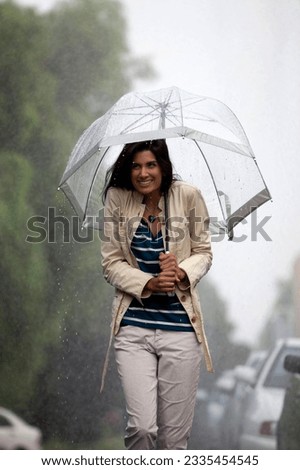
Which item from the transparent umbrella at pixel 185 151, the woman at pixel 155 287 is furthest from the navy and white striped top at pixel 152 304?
the transparent umbrella at pixel 185 151

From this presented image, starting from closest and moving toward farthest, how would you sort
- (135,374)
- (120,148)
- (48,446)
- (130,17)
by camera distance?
(135,374), (120,148), (48,446), (130,17)

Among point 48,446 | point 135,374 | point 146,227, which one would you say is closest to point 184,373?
point 135,374

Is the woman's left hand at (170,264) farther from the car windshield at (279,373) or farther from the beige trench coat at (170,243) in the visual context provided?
the car windshield at (279,373)

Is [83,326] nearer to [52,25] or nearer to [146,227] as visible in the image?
[52,25]

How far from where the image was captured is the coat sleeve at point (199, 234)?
3.66m

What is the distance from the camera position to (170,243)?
362 centimetres

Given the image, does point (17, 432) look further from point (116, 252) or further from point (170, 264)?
point (170, 264)

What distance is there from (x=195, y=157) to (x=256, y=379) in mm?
1961

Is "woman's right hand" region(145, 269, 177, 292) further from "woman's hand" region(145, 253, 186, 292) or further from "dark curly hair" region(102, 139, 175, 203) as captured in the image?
"dark curly hair" region(102, 139, 175, 203)

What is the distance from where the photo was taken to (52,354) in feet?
18.5

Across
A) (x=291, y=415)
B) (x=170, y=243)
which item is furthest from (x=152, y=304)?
(x=291, y=415)

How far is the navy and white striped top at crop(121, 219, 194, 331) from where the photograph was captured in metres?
3.55

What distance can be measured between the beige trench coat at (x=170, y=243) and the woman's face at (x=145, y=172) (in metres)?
0.07

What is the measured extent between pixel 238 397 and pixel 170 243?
2.19m
